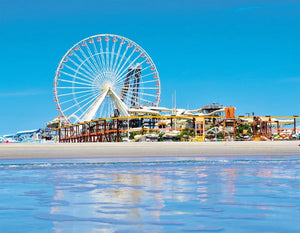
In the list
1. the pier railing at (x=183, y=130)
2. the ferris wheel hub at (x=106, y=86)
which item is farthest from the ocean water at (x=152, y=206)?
the ferris wheel hub at (x=106, y=86)

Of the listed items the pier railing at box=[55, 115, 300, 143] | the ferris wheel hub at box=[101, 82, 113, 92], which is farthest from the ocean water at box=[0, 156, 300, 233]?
the ferris wheel hub at box=[101, 82, 113, 92]

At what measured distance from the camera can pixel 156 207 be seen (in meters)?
8.21

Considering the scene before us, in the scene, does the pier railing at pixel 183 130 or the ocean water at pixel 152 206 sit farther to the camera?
the pier railing at pixel 183 130

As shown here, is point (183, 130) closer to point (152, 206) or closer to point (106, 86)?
point (106, 86)

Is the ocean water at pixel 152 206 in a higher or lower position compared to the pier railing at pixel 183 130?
lower

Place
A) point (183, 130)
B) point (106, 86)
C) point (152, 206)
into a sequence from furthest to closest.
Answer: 1. point (183, 130)
2. point (106, 86)
3. point (152, 206)

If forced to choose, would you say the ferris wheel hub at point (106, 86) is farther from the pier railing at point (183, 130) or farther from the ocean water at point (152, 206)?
the ocean water at point (152, 206)

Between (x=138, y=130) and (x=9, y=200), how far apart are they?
68118mm

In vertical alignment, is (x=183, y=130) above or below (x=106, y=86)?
below

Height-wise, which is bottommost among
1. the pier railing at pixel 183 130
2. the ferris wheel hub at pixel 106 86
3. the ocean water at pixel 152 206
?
the ocean water at pixel 152 206

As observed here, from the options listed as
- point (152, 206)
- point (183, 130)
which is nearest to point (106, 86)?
point (183, 130)

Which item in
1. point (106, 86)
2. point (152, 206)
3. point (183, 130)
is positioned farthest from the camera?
point (183, 130)

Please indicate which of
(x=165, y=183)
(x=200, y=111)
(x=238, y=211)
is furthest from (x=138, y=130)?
(x=238, y=211)

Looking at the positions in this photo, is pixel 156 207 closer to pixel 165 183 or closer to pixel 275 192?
pixel 275 192
